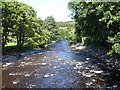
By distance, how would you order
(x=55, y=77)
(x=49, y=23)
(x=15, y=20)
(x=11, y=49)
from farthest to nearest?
1. (x=49, y=23)
2. (x=11, y=49)
3. (x=15, y=20)
4. (x=55, y=77)

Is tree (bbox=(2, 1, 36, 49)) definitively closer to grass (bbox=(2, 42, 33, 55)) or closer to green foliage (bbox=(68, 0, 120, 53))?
grass (bbox=(2, 42, 33, 55))

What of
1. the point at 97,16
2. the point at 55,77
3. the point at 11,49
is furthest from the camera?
the point at 11,49

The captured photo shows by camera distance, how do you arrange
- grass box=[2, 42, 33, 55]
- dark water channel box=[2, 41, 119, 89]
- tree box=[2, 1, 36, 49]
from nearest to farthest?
dark water channel box=[2, 41, 119, 89] < grass box=[2, 42, 33, 55] < tree box=[2, 1, 36, 49]

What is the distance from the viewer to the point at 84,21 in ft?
110

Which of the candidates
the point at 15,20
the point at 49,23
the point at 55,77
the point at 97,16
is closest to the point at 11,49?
the point at 15,20

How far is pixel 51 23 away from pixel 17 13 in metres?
69.9

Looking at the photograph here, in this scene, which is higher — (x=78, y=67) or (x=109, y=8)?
(x=109, y=8)

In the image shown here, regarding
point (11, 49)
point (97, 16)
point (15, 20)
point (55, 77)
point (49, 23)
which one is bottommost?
point (11, 49)

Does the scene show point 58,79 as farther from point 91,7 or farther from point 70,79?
point 91,7

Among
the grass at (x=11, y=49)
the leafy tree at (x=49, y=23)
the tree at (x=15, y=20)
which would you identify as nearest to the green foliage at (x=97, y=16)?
the tree at (x=15, y=20)

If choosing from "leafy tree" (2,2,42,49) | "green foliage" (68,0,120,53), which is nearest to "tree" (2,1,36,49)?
"leafy tree" (2,2,42,49)

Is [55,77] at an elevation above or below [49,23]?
below

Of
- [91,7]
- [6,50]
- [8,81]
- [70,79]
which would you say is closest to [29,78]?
[8,81]

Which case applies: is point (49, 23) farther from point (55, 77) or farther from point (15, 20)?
point (55, 77)
